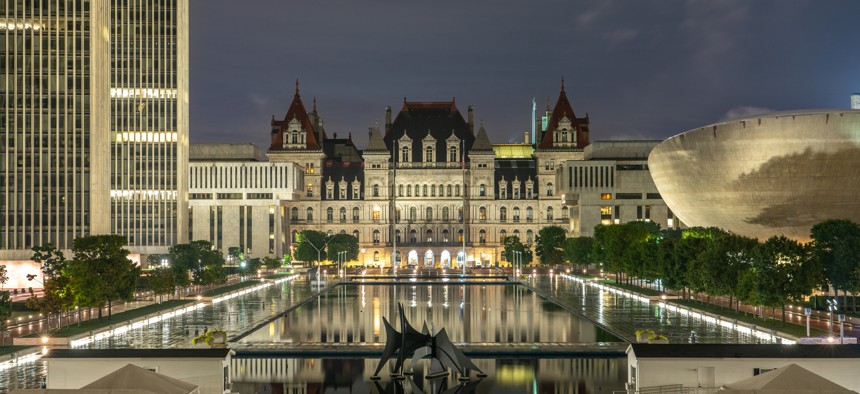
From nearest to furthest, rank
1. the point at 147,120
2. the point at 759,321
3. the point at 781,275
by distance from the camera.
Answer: the point at 781,275
the point at 759,321
the point at 147,120

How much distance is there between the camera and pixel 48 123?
9425cm

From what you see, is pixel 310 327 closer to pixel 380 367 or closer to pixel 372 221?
pixel 380 367

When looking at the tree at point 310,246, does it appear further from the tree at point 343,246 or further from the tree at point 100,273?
the tree at point 100,273

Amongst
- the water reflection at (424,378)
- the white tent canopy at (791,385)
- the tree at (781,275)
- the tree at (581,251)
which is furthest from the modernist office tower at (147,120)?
the white tent canopy at (791,385)

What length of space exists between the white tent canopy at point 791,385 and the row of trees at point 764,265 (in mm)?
28082

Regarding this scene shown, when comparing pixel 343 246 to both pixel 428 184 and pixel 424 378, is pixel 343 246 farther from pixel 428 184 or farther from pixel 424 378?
pixel 424 378

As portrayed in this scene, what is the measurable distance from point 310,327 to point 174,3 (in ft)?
249

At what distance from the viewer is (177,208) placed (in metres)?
120

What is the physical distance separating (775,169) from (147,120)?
81828 mm

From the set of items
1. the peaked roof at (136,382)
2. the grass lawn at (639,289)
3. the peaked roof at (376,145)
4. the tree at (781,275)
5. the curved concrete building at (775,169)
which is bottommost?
the grass lawn at (639,289)

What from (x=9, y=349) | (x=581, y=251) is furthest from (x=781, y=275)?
(x=581, y=251)

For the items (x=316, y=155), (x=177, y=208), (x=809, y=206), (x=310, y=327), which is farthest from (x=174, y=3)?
(x=809, y=206)

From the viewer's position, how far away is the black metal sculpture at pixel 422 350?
4025cm

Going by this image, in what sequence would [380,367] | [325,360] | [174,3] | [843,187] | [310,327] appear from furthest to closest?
[174,3] < [843,187] < [310,327] < [325,360] < [380,367]
